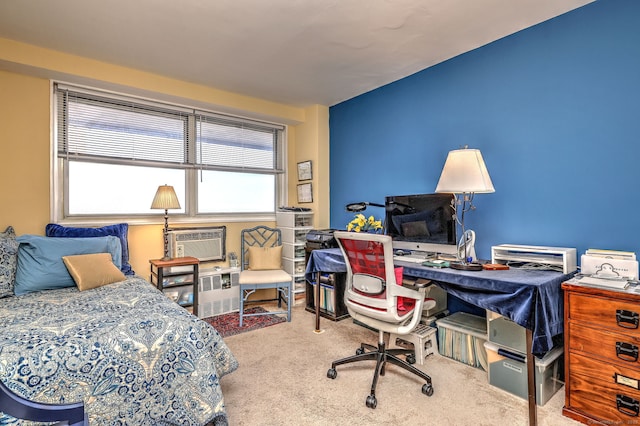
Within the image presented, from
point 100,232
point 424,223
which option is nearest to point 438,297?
point 424,223

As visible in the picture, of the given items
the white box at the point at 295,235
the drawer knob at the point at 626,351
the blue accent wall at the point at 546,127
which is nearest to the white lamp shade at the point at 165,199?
the white box at the point at 295,235

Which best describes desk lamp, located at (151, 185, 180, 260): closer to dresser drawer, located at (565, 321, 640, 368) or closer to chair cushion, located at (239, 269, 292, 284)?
A: chair cushion, located at (239, 269, 292, 284)

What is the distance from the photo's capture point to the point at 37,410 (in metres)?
0.79

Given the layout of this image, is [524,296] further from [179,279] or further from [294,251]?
[179,279]

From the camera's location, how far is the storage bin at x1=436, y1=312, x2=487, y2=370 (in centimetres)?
247

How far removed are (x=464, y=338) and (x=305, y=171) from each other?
9.33ft

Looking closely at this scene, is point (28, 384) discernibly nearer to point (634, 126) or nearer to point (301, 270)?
point (301, 270)

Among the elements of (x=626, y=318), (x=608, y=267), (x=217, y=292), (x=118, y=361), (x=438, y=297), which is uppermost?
(x=608, y=267)

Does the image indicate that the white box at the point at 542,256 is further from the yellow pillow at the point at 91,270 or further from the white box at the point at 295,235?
the yellow pillow at the point at 91,270

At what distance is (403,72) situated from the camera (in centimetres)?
336

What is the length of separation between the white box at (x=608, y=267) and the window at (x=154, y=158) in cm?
348

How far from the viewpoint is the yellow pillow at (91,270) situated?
93.6 inches

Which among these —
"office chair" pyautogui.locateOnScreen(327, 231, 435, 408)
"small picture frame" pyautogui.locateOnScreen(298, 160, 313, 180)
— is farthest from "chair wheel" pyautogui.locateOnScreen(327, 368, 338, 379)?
"small picture frame" pyautogui.locateOnScreen(298, 160, 313, 180)

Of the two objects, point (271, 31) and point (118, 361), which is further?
point (271, 31)
